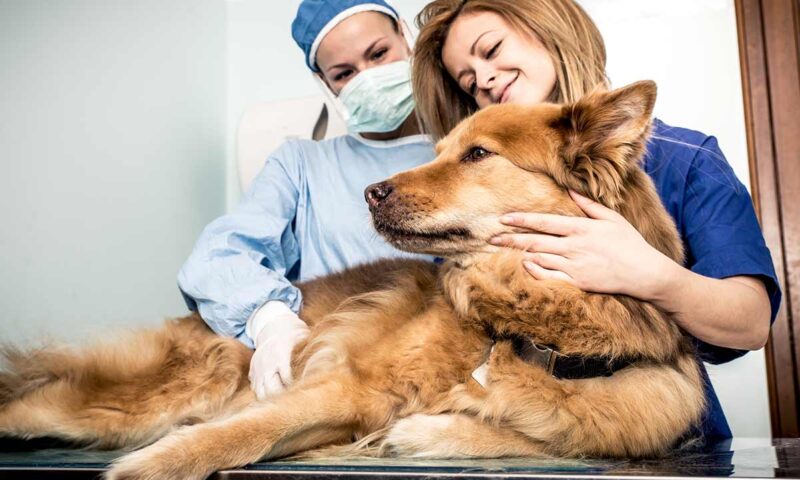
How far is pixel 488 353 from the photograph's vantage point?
4.56 ft

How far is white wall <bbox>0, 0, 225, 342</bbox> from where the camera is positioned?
2135 mm

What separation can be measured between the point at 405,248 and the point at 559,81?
0.77 m

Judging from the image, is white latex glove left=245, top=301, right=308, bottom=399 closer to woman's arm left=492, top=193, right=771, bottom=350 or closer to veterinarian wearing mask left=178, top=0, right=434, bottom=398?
veterinarian wearing mask left=178, top=0, right=434, bottom=398

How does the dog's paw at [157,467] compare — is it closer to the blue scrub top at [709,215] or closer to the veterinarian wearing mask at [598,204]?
the veterinarian wearing mask at [598,204]

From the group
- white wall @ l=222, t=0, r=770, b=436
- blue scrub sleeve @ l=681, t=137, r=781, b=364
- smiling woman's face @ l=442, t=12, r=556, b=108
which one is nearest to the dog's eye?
smiling woman's face @ l=442, t=12, r=556, b=108

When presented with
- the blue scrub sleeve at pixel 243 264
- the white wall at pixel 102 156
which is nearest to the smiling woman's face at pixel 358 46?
the blue scrub sleeve at pixel 243 264

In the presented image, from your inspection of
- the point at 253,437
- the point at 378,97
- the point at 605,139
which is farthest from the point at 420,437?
the point at 378,97

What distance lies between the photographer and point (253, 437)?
1.18 m

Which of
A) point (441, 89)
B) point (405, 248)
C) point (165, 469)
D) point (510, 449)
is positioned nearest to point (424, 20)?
point (441, 89)

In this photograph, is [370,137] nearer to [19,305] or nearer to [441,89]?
[441,89]

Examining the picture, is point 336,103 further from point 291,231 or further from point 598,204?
point 598,204

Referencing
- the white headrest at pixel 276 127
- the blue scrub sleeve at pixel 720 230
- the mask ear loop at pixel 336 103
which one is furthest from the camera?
the white headrest at pixel 276 127

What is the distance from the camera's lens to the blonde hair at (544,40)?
1.88 m

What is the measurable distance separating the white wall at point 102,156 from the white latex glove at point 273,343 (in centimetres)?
53
